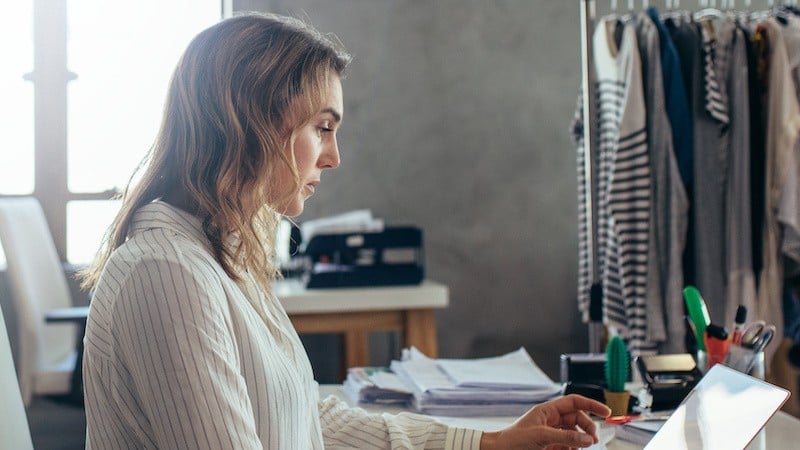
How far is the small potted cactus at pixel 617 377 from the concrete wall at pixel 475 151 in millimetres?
2259

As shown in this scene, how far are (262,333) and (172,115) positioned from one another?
262mm

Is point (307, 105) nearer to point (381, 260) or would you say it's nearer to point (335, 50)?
point (335, 50)

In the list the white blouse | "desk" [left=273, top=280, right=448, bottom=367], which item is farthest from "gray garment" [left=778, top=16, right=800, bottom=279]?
the white blouse

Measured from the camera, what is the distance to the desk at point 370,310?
8.59 ft

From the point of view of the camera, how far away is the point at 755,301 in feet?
Answer: 7.80

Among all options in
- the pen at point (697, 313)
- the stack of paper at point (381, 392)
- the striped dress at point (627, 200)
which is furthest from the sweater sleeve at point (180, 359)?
the striped dress at point (627, 200)

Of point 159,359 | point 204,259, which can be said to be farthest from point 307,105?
point 159,359

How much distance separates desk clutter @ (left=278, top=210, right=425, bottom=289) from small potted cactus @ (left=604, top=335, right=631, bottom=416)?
58.8 inches

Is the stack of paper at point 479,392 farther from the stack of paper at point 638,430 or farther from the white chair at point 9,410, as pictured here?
the white chair at point 9,410

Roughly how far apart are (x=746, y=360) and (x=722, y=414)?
1.00 feet

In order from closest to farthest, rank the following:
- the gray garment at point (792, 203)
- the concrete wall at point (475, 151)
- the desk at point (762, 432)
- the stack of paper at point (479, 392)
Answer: the desk at point (762, 432), the stack of paper at point (479, 392), the gray garment at point (792, 203), the concrete wall at point (475, 151)

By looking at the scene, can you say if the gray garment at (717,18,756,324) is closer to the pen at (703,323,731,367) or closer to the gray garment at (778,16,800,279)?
the gray garment at (778,16,800,279)

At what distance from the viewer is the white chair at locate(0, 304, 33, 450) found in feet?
3.04

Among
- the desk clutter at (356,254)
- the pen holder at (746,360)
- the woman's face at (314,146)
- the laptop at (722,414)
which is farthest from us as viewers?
the desk clutter at (356,254)
